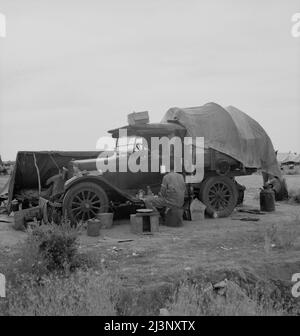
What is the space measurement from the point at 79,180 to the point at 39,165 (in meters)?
2.73

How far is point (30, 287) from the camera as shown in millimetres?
5289

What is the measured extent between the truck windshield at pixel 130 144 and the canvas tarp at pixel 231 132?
4.13 ft

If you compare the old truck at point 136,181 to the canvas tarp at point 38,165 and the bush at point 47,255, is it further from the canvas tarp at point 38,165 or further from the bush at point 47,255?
the bush at point 47,255

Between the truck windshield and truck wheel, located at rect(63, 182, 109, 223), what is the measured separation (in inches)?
Answer: 68.3

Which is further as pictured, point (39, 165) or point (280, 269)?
point (39, 165)

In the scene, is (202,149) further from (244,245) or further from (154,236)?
(244,245)

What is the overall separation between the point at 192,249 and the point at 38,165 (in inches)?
236

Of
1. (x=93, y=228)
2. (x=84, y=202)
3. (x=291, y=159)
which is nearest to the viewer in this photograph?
(x=93, y=228)

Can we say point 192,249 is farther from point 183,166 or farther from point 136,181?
point 183,166

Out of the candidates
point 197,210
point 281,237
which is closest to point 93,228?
point 197,210

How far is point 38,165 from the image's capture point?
1236cm
